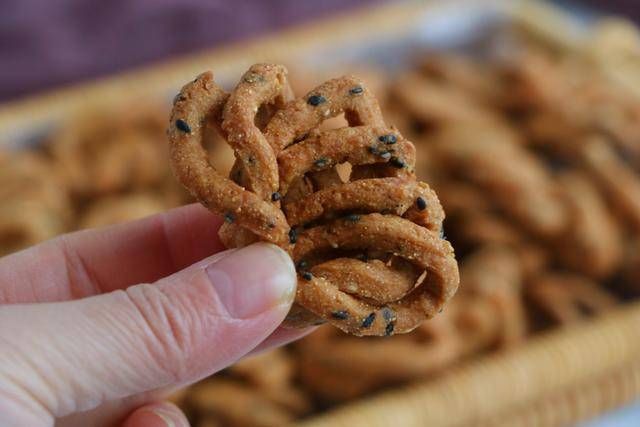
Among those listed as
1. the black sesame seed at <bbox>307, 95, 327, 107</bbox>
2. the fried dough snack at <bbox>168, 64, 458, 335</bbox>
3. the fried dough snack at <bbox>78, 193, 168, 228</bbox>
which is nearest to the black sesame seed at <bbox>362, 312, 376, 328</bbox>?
the fried dough snack at <bbox>168, 64, 458, 335</bbox>

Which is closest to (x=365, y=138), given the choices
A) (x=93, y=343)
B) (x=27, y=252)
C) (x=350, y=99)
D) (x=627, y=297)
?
(x=350, y=99)

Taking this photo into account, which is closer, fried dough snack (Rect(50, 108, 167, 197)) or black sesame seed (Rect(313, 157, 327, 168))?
black sesame seed (Rect(313, 157, 327, 168))

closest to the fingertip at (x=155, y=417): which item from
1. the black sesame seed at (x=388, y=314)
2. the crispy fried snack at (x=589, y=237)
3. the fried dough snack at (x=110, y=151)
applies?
the black sesame seed at (x=388, y=314)

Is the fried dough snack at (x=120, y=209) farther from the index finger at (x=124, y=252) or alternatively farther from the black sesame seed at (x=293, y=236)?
the black sesame seed at (x=293, y=236)

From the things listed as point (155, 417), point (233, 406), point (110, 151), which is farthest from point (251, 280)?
point (110, 151)

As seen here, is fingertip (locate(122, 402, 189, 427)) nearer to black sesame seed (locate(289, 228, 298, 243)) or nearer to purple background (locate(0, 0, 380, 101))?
black sesame seed (locate(289, 228, 298, 243))

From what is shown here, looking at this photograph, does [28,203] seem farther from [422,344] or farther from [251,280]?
[251,280]
